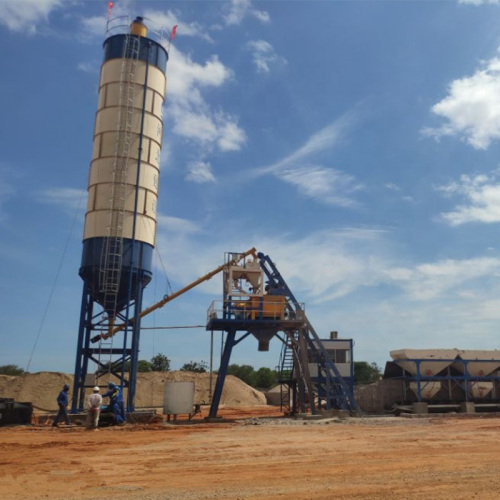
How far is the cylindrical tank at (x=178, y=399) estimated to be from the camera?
80.9 ft

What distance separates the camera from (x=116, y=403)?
69.5 ft

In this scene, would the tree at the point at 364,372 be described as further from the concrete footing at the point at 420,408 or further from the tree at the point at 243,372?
the concrete footing at the point at 420,408

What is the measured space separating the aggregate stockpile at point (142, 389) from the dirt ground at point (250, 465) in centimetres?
2797

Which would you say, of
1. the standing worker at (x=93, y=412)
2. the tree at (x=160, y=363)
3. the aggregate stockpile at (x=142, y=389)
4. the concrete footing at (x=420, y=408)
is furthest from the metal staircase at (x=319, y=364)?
the tree at (x=160, y=363)

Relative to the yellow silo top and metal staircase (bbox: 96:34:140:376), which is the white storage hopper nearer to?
metal staircase (bbox: 96:34:140:376)

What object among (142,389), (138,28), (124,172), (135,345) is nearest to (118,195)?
(124,172)

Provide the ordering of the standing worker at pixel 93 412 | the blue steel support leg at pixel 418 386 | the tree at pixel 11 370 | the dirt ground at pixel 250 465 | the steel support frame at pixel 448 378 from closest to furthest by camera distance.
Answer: the dirt ground at pixel 250 465
the standing worker at pixel 93 412
the blue steel support leg at pixel 418 386
the steel support frame at pixel 448 378
the tree at pixel 11 370

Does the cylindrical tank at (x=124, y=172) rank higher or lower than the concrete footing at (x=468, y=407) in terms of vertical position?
higher

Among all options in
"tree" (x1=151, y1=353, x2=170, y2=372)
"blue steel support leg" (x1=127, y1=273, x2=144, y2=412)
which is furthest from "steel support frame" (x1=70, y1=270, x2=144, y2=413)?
"tree" (x1=151, y1=353, x2=170, y2=372)

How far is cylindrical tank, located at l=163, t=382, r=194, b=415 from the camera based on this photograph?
2467 cm

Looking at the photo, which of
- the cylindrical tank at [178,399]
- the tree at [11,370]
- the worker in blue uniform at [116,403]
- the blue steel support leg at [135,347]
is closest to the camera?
the worker in blue uniform at [116,403]

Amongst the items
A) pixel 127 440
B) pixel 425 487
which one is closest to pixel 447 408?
pixel 127 440

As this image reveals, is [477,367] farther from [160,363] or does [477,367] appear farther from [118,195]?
[160,363]

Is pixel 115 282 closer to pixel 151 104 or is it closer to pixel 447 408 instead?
pixel 151 104
